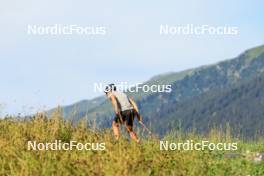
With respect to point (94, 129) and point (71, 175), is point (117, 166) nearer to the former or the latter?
point (71, 175)

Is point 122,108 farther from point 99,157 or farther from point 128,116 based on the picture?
point 99,157

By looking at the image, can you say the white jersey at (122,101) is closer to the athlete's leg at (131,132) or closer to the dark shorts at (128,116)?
the dark shorts at (128,116)

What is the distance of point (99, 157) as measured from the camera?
34.8ft

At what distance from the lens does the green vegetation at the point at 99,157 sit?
401 inches

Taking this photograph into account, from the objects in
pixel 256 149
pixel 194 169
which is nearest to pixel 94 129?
pixel 194 169

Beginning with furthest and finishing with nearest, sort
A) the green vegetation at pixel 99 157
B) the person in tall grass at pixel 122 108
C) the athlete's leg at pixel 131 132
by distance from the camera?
the person in tall grass at pixel 122 108
the athlete's leg at pixel 131 132
the green vegetation at pixel 99 157

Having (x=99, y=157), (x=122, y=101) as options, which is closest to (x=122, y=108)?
(x=122, y=101)

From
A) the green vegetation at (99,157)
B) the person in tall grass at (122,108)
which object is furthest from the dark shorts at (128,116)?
the green vegetation at (99,157)

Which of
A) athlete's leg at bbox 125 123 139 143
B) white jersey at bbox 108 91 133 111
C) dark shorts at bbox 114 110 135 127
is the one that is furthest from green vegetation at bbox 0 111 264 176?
white jersey at bbox 108 91 133 111

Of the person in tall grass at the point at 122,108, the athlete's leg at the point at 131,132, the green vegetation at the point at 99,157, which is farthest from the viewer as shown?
the person in tall grass at the point at 122,108

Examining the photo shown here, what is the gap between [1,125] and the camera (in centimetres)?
1468

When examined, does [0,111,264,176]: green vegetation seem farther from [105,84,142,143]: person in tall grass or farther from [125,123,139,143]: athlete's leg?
[105,84,142,143]: person in tall grass

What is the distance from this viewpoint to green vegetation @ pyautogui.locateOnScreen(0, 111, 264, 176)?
1019 centimetres

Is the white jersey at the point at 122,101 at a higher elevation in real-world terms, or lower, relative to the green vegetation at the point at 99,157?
higher
